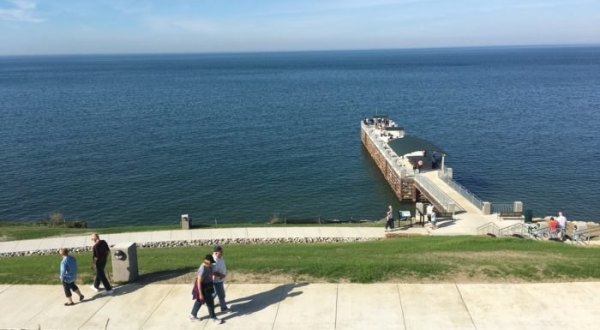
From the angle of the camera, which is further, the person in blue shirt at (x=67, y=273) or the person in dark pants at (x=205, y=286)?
the person in blue shirt at (x=67, y=273)

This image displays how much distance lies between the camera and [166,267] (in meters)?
15.0

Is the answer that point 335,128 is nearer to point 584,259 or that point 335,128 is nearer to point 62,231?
point 62,231

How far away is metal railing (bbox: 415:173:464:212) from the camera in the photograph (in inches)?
1149

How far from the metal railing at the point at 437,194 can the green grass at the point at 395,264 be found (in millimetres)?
11230

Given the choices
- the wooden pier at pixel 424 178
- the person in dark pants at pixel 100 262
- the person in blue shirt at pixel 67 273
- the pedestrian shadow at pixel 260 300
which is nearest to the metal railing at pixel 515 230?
the wooden pier at pixel 424 178

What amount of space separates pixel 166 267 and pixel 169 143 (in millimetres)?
45830

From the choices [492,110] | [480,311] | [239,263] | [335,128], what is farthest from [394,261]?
[492,110]

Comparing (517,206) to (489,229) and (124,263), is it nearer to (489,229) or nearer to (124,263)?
(489,229)

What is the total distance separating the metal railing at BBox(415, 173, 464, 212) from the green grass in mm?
11230

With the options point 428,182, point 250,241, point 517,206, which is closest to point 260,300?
point 250,241

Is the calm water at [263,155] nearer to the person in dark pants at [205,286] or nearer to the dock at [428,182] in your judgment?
the dock at [428,182]

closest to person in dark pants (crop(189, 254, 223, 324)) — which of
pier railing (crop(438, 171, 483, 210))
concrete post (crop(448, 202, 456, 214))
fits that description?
concrete post (crop(448, 202, 456, 214))

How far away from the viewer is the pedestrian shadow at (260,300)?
12062mm

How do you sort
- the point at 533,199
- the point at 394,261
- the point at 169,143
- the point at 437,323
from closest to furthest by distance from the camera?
the point at 437,323 → the point at 394,261 → the point at 533,199 → the point at 169,143
